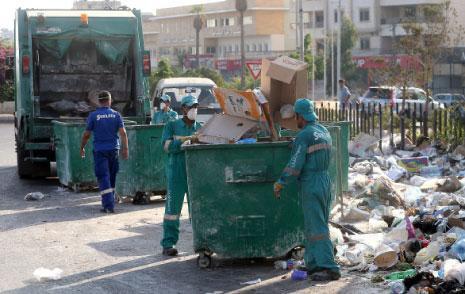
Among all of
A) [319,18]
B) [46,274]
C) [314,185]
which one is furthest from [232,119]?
[319,18]

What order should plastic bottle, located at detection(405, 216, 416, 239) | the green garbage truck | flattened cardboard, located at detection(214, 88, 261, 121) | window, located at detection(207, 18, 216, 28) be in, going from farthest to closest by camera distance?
window, located at detection(207, 18, 216, 28), the green garbage truck, flattened cardboard, located at detection(214, 88, 261, 121), plastic bottle, located at detection(405, 216, 416, 239)

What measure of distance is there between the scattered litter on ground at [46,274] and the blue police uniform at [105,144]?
4181 mm

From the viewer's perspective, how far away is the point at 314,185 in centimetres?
865

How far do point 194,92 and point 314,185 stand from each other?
12.7m

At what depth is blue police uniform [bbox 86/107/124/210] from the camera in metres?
13.4

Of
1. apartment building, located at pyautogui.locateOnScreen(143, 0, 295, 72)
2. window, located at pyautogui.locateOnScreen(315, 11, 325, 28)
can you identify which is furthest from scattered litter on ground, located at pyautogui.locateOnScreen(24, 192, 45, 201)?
window, located at pyautogui.locateOnScreen(315, 11, 325, 28)

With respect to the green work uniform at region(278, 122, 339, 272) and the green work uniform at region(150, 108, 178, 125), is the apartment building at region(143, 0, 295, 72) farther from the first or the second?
the green work uniform at region(278, 122, 339, 272)

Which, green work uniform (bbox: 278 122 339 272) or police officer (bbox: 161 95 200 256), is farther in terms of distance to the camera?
police officer (bbox: 161 95 200 256)

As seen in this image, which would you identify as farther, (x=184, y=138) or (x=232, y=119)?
(x=184, y=138)

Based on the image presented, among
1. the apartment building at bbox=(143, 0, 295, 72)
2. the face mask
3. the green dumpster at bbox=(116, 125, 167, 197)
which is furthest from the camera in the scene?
the apartment building at bbox=(143, 0, 295, 72)

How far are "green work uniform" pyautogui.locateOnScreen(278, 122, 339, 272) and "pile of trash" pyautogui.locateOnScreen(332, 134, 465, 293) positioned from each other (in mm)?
496

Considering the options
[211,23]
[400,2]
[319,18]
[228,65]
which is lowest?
[228,65]

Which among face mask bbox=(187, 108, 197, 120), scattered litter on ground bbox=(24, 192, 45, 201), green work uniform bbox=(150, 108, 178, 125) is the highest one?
face mask bbox=(187, 108, 197, 120)

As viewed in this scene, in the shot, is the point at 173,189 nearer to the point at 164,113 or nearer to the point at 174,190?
the point at 174,190
